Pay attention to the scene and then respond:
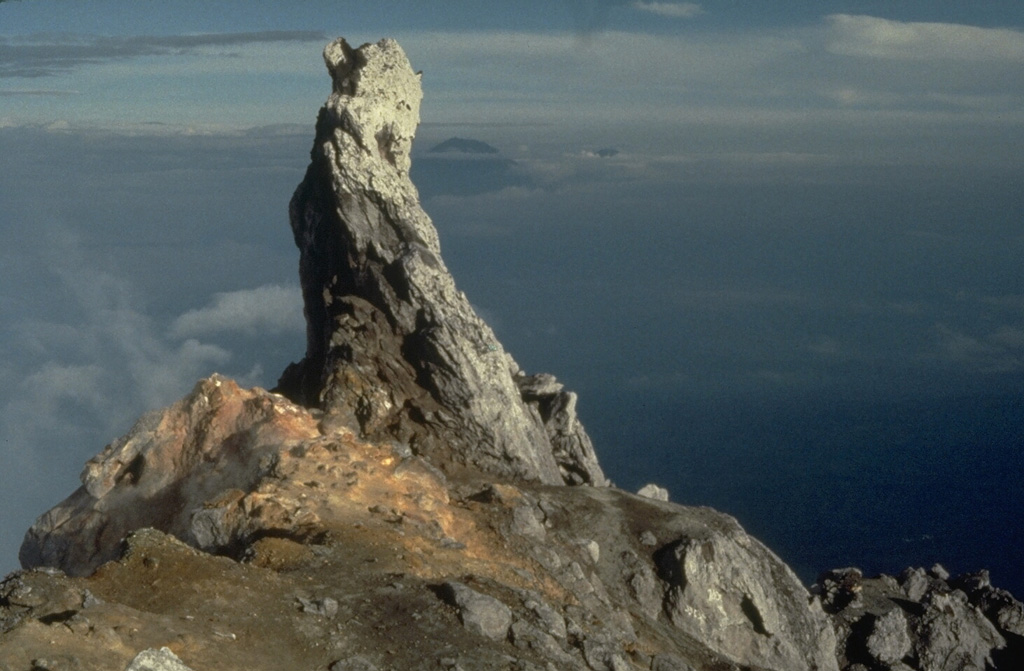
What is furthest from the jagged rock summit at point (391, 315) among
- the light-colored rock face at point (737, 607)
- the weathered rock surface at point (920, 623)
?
the weathered rock surface at point (920, 623)

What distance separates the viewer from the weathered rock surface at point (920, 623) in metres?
55.5

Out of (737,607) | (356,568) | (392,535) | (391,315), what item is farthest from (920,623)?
(356,568)

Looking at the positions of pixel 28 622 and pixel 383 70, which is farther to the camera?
pixel 383 70

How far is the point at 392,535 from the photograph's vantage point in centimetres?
3353

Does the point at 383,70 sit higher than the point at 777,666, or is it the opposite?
the point at 383,70

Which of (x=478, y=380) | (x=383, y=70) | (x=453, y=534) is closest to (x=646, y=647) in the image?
(x=453, y=534)

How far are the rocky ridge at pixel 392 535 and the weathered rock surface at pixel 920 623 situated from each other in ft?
0.53

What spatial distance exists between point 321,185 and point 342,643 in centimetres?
3357

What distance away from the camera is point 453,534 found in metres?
38.1

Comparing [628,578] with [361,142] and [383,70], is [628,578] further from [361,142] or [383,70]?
[383,70]

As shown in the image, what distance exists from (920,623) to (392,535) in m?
39.1

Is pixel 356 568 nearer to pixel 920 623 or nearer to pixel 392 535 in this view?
pixel 392 535

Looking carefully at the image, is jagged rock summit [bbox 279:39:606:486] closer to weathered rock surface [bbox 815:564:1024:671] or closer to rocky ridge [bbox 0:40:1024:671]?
rocky ridge [bbox 0:40:1024:671]

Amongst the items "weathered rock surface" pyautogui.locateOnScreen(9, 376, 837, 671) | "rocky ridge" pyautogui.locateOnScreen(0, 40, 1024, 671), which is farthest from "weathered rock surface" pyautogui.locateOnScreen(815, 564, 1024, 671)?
"weathered rock surface" pyautogui.locateOnScreen(9, 376, 837, 671)
